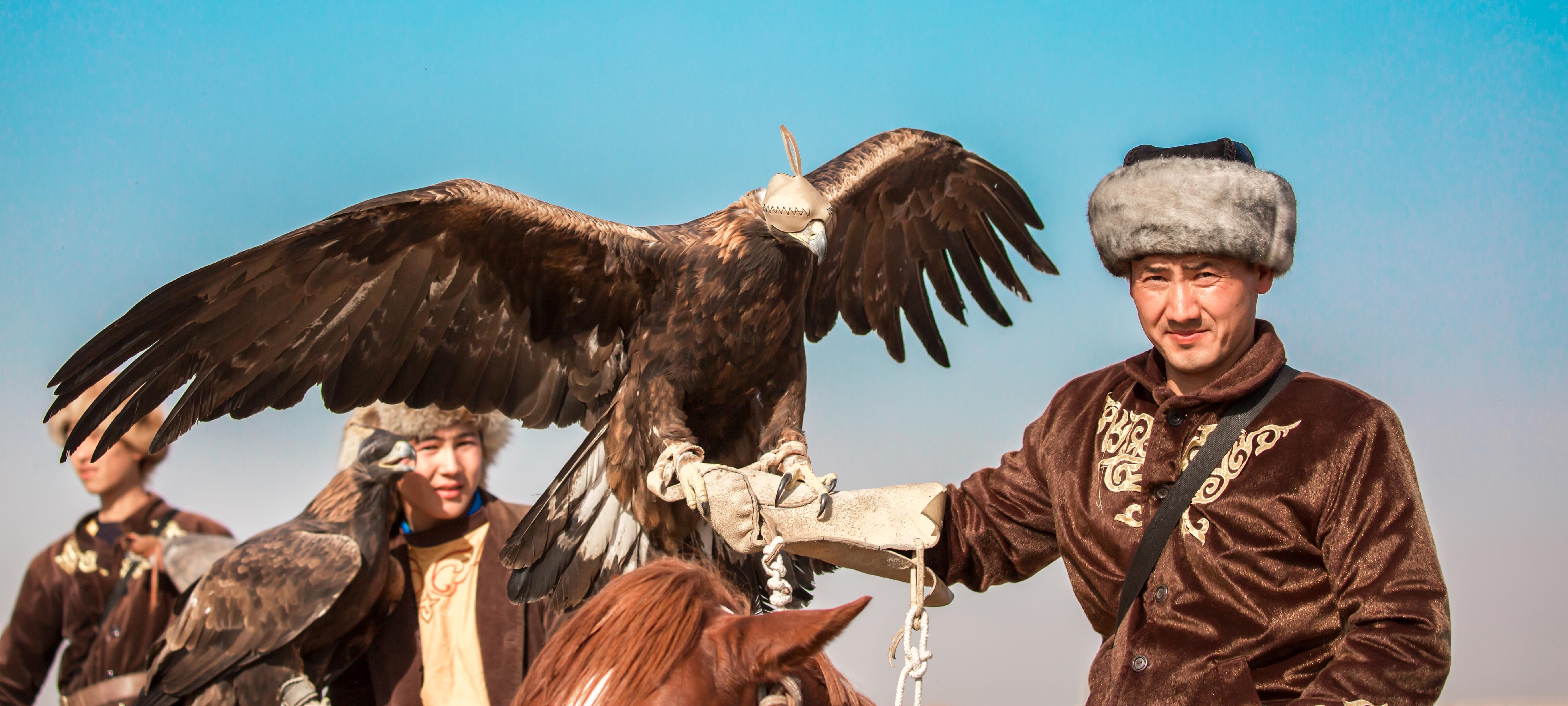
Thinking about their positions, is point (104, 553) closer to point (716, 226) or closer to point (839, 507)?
point (716, 226)

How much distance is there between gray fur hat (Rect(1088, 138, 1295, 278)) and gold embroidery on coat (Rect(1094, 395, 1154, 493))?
297 millimetres

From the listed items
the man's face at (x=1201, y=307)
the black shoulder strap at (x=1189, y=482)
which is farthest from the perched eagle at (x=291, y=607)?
the man's face at (x=1201, y=307)

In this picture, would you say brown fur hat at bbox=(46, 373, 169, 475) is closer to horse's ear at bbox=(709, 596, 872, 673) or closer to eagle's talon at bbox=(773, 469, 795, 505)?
eagle's talon at bbox=(773, 469, 795, 505)

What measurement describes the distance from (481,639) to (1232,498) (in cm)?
286

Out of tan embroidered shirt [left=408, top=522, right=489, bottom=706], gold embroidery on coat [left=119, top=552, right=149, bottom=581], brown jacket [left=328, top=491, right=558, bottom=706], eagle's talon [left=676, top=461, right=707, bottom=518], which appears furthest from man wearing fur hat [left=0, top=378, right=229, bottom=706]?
eagle's talon [left=676, top=461, right=707, bottom=518]

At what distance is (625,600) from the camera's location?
136cm

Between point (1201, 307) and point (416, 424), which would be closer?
point (1201, 307)

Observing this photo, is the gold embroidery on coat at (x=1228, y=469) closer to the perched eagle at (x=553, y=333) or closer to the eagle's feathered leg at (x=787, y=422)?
the perched eagle at (x=553, y=333)

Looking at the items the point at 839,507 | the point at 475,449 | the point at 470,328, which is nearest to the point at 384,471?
the point at 475,449

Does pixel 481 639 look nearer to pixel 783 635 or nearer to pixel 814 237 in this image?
pixel 814 237

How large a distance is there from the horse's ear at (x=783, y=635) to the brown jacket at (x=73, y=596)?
442 cm

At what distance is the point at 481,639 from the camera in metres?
3.91

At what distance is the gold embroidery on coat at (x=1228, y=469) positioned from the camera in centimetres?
181

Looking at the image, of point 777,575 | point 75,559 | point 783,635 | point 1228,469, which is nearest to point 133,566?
point 75,559
